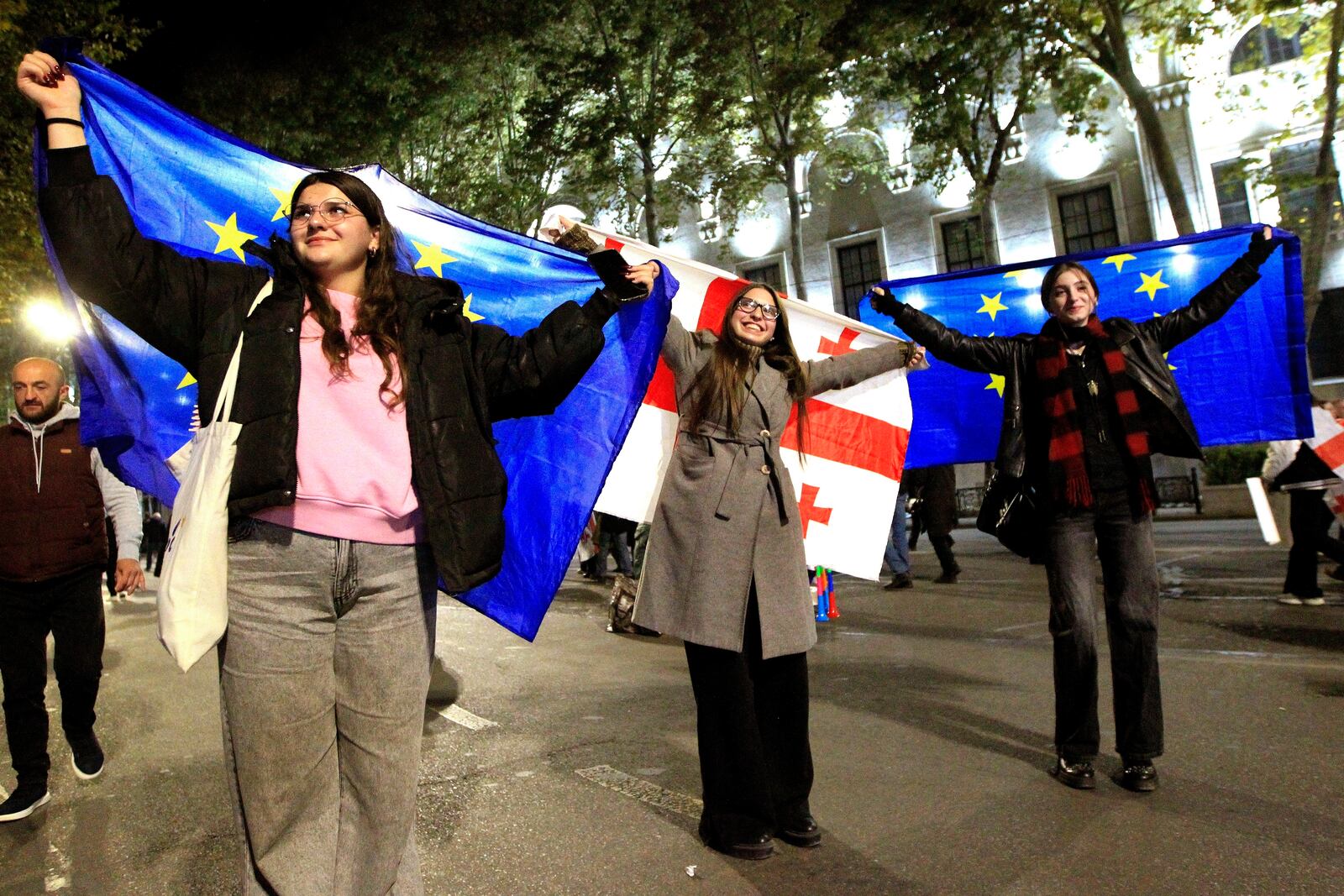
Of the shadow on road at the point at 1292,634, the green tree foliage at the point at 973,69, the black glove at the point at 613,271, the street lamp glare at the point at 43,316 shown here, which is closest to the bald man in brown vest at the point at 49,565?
the black glove at the point at 613,271

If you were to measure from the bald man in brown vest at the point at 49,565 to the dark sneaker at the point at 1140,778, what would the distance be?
170 inches

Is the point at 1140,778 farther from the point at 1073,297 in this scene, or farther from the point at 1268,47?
the point at 1268,47

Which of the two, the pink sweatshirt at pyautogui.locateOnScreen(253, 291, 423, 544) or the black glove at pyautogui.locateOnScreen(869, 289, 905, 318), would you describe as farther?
the black glove at pyautogui.locateOnScreen(869, 289, 905, 318)

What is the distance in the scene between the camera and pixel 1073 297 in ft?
15.1

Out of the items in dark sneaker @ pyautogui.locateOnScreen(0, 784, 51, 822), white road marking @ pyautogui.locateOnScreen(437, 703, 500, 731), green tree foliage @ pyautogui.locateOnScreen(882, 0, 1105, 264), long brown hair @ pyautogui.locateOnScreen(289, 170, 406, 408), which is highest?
green tree foliage @ pyautogui.locateOnScreen(882, 0, 1105, 264)

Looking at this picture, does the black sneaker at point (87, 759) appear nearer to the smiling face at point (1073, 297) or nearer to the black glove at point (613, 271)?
the black glove at point (613, 271)

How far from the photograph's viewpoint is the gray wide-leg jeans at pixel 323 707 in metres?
2.29

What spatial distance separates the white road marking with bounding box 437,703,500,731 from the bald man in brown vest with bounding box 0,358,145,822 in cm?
178

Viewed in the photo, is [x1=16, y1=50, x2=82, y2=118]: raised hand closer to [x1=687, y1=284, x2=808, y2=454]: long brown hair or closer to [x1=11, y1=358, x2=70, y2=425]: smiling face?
[x1=687, y1=284, x2=808, y2=454]: long brown hair

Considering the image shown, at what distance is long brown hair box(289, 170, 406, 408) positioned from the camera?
2.43 meters

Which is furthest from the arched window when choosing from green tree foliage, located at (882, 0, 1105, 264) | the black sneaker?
the black sneaker

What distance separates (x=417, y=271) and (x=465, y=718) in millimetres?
3197

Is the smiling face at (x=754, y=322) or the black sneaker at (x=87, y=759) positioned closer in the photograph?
the smiling face at (x=754, y=322)

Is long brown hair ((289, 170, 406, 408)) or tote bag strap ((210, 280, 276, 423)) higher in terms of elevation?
long brown hair ((289, 170, 406, 408))
